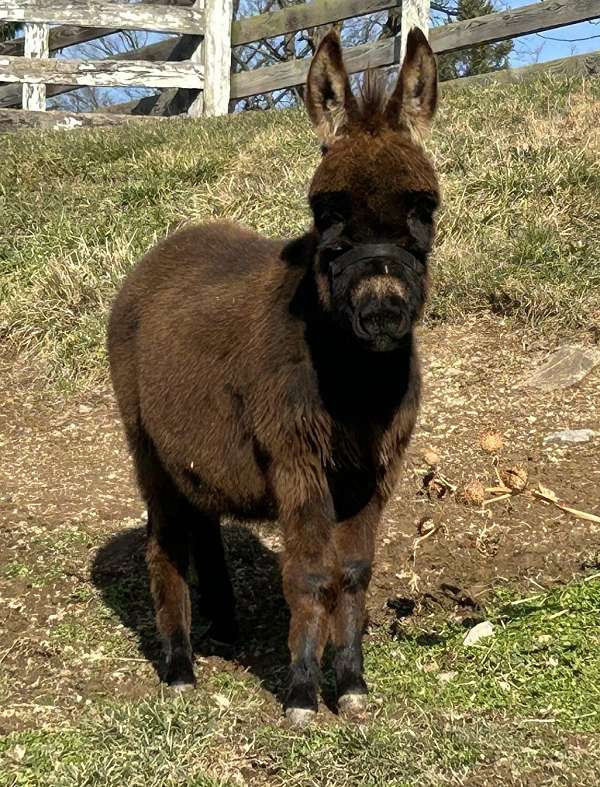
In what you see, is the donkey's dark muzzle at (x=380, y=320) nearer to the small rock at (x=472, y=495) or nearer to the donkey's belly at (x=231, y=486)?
the donkey's belly at (x=231, y=486)

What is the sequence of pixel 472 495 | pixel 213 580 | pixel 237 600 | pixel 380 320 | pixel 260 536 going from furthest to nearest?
pixel 260 536 → pixel 472 495 → pixel 237 600 → pixel 213 580 → pixel 380 320

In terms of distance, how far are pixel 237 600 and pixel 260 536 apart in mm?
799

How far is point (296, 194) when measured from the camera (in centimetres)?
1022

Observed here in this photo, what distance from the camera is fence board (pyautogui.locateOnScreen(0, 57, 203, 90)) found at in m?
14.0

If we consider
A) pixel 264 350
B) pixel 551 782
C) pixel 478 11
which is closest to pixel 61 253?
pixel 264 350

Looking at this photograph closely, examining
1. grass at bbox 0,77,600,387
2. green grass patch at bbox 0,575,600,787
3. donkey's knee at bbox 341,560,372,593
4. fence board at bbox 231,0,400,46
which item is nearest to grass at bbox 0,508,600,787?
green grass patch at bbox 0,575,600,787

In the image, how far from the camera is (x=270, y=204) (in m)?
10.2

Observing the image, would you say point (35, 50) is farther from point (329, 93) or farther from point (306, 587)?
point (306, 587)

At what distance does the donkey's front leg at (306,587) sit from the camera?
14.0 ft

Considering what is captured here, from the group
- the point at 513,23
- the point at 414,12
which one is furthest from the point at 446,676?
the point at 414,12

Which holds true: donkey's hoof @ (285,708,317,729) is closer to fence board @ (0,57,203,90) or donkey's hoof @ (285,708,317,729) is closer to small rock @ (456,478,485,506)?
small rock @ (456,478,485,506)

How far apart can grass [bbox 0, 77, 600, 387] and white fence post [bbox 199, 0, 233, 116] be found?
210 centimetres

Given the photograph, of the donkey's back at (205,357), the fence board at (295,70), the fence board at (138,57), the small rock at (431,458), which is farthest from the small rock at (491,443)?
the fence board at (138,57)

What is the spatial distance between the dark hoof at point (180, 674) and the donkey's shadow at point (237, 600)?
20 cm
